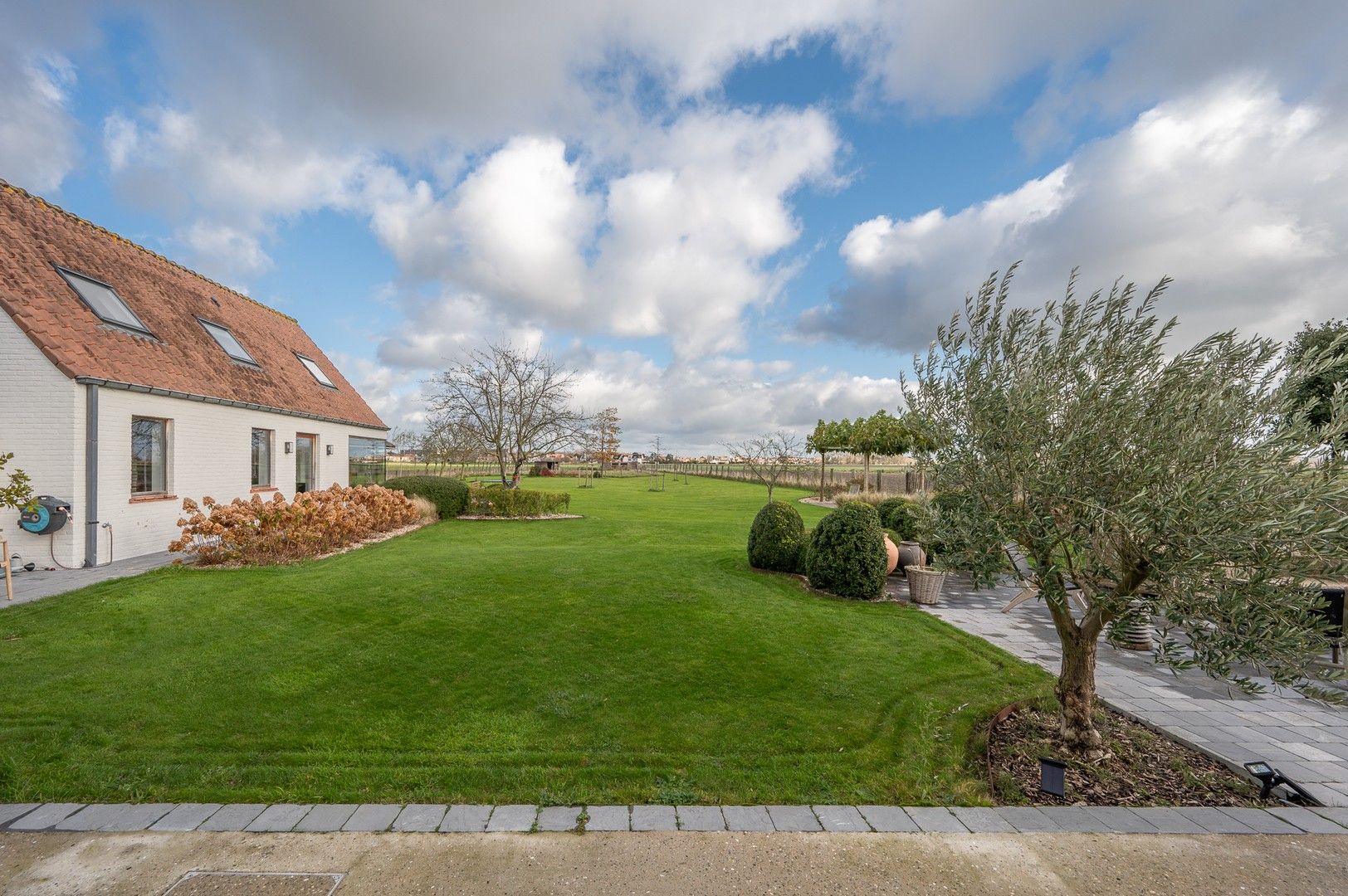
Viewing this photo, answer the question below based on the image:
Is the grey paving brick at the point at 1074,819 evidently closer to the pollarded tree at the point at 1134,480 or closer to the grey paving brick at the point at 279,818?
the pollarded tree at the point at 1134,480

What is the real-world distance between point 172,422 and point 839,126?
48.0 ft

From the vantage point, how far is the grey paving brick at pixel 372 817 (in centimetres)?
301

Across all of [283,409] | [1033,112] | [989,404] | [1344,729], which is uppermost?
[1033,112]

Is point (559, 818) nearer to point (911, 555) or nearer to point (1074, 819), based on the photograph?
point (1074, 819)

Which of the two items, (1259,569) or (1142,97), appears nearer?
(1259,569)

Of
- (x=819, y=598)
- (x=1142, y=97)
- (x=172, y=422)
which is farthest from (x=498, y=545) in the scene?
(x=1142, y=97)

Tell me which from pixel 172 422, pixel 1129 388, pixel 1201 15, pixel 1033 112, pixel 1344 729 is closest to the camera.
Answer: pixel 1129 388

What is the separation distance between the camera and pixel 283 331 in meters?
18.9

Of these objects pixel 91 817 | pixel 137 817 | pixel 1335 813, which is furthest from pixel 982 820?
pixel 91 817

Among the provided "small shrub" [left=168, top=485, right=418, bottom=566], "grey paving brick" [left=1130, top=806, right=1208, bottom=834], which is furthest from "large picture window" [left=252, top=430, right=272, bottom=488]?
"grey paving brick" [left=1130, top=806, right=1208, bottom=834]

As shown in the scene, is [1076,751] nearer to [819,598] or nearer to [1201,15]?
[819,598]

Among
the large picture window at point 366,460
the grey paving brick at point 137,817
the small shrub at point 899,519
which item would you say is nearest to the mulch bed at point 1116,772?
the grey paving brick at point 137,817

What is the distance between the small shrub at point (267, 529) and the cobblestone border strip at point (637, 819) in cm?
710

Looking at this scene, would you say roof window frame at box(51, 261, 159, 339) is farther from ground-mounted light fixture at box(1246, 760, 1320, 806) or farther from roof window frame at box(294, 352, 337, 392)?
ground-mounted light fixture at box(1246, 760, 1320, 806)
